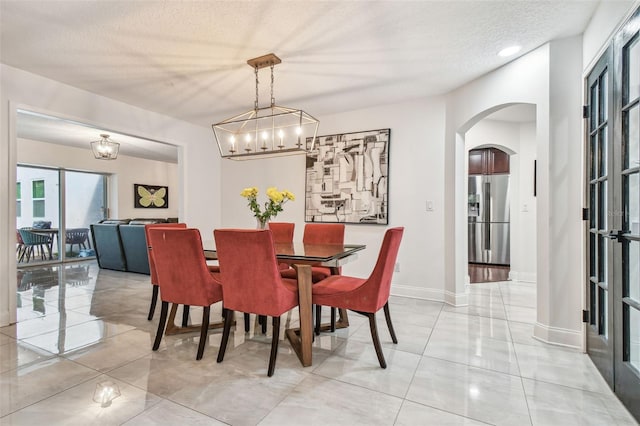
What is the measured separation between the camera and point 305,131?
4.57 meters

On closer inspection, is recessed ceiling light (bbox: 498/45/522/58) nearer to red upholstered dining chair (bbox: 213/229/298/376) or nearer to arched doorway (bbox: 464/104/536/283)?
arched doorway (bbox: 464/104/536/283)

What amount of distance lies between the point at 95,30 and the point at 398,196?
11.0 ft

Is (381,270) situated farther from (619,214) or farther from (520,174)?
(520,174)

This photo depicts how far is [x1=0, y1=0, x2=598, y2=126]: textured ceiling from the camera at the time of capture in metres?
2.10

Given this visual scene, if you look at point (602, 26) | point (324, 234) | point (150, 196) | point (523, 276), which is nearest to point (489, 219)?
point (523, 276)

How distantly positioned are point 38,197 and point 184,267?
6.55m

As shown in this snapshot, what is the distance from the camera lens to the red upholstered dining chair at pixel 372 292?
6.77 feet

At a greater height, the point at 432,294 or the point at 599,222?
the point at 599,222

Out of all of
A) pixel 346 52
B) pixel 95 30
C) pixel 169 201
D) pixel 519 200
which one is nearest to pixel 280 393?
pixel 346 52

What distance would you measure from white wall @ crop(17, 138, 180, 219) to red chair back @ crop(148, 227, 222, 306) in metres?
5.88

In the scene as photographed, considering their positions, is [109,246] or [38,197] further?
[38,197]

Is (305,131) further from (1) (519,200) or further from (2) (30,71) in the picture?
(1) (519,200)

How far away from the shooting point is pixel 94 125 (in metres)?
3.64

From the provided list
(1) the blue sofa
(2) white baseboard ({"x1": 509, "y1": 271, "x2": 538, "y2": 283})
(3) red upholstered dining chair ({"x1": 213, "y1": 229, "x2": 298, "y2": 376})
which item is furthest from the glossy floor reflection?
(1) the blue sofa
